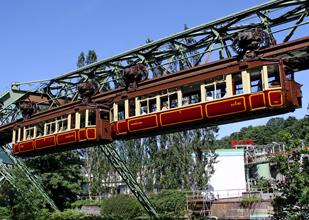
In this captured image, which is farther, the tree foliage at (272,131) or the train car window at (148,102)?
the tree foliage at (272,131)

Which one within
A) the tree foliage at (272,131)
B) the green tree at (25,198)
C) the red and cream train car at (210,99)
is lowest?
the green tree at (25,198)

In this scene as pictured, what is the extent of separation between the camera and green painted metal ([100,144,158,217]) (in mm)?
22891

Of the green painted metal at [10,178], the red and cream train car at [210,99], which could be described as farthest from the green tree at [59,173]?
the red and cream train car at [210,99]

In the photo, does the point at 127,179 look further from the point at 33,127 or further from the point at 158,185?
the point at 158,185

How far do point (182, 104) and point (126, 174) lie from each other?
37.2ft

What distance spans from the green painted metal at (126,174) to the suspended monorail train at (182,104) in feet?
14.7

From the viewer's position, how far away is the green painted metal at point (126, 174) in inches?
901

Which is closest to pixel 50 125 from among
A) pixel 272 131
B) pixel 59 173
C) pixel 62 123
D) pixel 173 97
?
pixel 62 123

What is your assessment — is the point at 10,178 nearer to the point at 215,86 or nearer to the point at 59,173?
A: the point at 59,173

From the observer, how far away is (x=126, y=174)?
2370 centimetres

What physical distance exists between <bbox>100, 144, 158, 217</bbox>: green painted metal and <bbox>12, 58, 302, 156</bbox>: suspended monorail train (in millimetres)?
4487

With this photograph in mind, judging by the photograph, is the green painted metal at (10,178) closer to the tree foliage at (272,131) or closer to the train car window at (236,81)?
the train car window at (236,81)

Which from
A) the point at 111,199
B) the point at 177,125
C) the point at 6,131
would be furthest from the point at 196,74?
the point at 111,199

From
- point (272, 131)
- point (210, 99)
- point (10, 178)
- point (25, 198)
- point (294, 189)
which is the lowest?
point (25, 198)
